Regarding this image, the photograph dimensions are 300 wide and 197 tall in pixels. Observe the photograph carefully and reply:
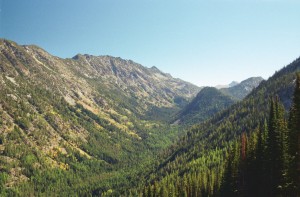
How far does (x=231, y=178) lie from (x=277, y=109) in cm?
3805

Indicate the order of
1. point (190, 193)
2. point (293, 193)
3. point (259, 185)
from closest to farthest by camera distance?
point (293, 193)
point (259, 185)
point (190, 193)

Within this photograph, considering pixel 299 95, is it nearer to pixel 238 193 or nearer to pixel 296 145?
pixel 296 145

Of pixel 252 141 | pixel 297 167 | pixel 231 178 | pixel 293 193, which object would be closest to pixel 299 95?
pixel 297 167

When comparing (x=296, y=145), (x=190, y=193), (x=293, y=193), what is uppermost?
(x=296, y=145)

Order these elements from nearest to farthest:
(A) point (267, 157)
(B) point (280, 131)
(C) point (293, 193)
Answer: (C) point (293, 193) → (B) point (280, 131) → (A) point (267, 157)

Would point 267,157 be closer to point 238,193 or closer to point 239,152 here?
point 238,193

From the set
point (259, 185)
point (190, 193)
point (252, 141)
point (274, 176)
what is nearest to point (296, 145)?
point (274, 176)

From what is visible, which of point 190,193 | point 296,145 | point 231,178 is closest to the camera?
point 296,145

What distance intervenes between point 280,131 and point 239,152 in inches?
1747

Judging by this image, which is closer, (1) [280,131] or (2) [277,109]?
(1) [280,131]

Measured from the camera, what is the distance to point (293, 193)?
51875 mm

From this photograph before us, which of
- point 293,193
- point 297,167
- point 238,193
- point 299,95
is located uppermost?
point 299,95

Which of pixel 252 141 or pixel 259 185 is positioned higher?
pixel 252 141

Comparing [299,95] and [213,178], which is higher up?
[299,95]
